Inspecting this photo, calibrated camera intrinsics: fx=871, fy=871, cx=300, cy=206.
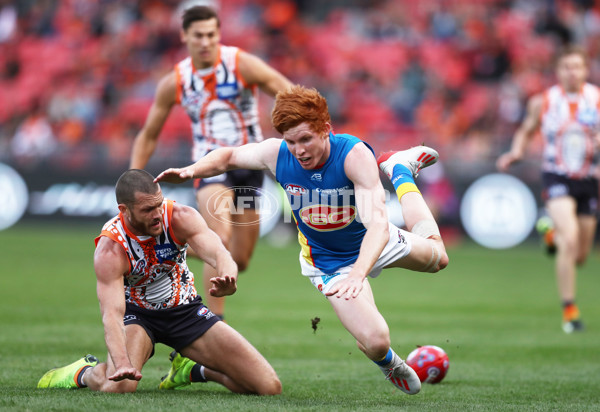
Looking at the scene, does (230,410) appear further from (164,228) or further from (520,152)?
(520,152)

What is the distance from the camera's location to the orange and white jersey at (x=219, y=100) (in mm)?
7652

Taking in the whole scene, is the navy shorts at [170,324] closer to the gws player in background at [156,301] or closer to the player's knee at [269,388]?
the gws player in background at [156,301]

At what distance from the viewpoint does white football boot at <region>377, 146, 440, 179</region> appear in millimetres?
6398

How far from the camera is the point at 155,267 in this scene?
5609mm

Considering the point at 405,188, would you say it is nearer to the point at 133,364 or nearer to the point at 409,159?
the point at 409,159

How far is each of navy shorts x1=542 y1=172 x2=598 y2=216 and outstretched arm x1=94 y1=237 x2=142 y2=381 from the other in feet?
19.1

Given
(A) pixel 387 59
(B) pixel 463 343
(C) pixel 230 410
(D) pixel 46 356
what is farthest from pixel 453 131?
(C) pixel 230 410

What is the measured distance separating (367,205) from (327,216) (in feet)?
1.64

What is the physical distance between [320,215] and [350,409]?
4.34 ft

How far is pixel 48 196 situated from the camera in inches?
744

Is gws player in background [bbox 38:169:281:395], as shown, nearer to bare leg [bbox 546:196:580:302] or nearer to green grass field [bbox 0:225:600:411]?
green grass field [bbox 0:225:600:411]

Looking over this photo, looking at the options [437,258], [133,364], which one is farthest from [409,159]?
[133,364]

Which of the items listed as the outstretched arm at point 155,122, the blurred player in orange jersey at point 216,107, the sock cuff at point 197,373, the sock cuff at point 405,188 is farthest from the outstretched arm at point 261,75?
the sock cuff at point 197,373

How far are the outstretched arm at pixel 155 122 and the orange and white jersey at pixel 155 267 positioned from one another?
6.68ft
